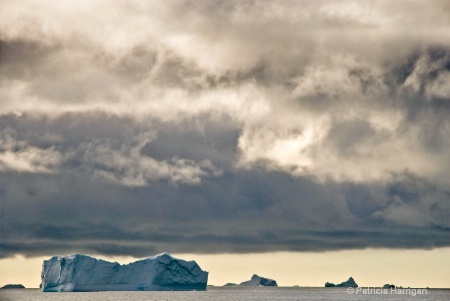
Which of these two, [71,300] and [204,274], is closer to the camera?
[71,300]

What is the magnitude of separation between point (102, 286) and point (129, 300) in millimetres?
16856

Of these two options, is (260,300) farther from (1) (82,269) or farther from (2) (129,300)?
(1) (82,269)

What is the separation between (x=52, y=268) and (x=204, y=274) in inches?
1362

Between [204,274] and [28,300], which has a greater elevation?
[204,274]

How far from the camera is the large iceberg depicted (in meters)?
180

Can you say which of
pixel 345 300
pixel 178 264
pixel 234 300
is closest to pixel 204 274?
pixel 178 264

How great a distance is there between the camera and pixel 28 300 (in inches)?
6786

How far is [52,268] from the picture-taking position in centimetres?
18312

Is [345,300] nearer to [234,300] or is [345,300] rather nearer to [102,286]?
[234,300]

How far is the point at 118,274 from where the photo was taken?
187375mm

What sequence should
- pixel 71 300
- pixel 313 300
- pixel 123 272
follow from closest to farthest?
pixel 71 300 → pixel 313 300 → pixel 123 272

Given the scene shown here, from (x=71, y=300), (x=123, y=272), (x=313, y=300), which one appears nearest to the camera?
(x=71, y=300)

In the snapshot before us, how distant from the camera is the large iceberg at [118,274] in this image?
180 m

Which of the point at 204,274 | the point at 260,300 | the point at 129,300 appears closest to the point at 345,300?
the point at 260,300
